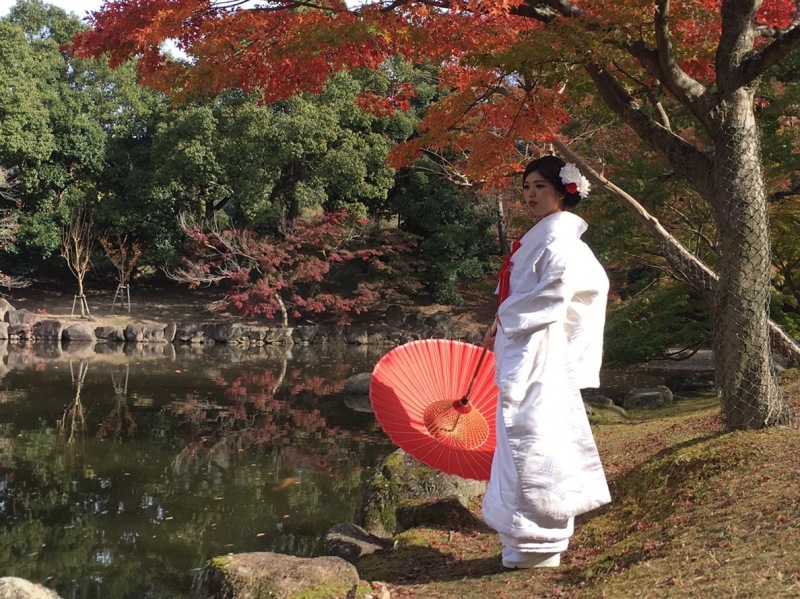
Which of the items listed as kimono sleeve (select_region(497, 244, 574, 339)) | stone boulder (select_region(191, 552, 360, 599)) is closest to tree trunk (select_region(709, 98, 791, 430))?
kimono sleeve (select_region(497, 244, 574, 339))

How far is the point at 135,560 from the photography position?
469 centimetres

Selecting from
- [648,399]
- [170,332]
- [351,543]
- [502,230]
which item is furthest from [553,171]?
[502,230]

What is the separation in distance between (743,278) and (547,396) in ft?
5.55

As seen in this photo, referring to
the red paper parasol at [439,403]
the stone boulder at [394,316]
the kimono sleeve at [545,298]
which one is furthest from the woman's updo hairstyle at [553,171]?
the stone boulder at [394,316]

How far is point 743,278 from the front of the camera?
4.30 meters

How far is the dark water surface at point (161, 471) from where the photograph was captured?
4742 mm

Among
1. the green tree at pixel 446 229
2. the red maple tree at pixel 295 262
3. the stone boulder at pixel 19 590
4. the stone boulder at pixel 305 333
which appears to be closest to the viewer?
the stone boulder at pixel 19 590

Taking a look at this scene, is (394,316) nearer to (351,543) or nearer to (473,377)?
(351,543)

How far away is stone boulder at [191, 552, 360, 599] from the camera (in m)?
3.17

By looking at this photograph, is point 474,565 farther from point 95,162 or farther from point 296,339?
point 95,162

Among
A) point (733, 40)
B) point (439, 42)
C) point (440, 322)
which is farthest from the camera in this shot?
point (440, 322)

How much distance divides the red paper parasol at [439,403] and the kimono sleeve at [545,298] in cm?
97

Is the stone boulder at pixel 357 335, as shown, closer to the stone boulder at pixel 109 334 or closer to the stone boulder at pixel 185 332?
the stone boulder at pixel 185 332

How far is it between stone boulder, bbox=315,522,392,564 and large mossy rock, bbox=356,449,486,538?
38cm
